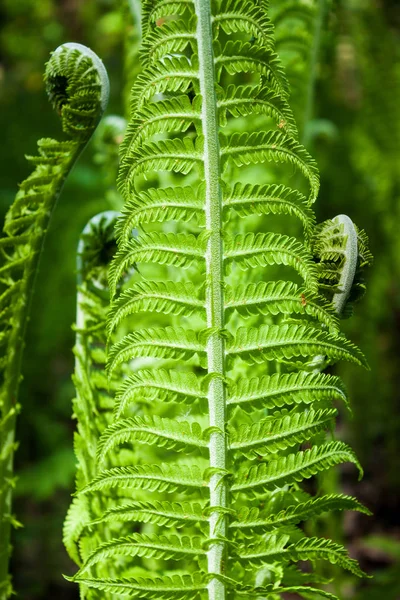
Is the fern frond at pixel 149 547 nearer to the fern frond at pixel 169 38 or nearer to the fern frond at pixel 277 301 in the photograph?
the fern frond at pixel 277 301

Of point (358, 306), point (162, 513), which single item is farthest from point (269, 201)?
point (358, 306)

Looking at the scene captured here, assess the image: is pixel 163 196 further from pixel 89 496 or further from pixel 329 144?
pixel 329 144

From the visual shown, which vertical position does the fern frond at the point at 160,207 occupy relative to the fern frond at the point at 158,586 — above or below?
above

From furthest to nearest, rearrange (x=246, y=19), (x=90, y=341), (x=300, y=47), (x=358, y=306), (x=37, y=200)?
(x=358, y=306) < (x=300, y=47) < (x=90, y=341) < (x=37, y=200) < (x=246, y=19)

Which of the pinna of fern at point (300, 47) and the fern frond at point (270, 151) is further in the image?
the pinna of fern at point (300, 47)

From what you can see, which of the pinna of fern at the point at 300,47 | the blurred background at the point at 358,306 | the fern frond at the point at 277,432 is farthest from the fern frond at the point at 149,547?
the blurred background at the point at 358,306

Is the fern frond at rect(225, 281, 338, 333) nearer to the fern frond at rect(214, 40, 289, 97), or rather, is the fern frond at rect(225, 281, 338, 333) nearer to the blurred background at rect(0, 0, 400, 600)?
the fern frond at rect(214, 40, 289, 97)

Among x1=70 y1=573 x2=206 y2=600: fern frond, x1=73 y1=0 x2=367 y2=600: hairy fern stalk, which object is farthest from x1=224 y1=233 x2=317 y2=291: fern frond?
x1=70 y1=573 x2=206 y2=600: fern frond

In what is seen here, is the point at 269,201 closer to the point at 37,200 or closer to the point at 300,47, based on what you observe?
the point at 37,200
